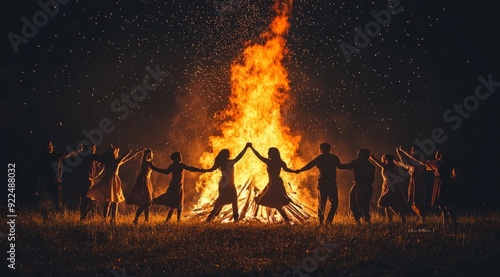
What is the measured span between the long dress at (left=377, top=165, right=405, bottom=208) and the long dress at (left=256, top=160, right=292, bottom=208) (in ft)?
9.68

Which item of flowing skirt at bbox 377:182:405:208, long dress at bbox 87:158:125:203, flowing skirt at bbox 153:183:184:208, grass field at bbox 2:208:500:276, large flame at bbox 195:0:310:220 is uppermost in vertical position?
large flame at bbox 195:0:310:220

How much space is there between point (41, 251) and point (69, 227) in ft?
7.55

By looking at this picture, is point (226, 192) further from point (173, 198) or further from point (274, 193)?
point (173, 198)

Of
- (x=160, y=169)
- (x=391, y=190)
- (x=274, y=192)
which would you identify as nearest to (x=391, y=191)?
(x=391, y=190)

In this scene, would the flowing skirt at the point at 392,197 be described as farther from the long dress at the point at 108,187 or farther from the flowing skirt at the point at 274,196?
the long dress at the point at 108,187

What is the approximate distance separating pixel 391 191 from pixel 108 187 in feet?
27.8

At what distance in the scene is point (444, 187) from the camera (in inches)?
576

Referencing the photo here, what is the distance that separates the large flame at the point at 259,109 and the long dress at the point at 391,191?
408cm

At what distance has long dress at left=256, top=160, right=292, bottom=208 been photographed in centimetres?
1535

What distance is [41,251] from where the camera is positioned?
36.7 feet

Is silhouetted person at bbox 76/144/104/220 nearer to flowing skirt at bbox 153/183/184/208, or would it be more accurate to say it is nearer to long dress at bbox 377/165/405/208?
flowing skirt at bbox 153/183/184/208

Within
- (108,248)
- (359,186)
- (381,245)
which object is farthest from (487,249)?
(108,248)

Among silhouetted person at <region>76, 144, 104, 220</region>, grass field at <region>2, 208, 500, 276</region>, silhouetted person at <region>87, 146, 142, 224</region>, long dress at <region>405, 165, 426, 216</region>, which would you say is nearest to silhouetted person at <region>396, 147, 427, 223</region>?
long dress at <region>405, 165, 426, 216</region>

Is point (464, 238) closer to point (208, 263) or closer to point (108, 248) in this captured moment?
point (208, 263)
